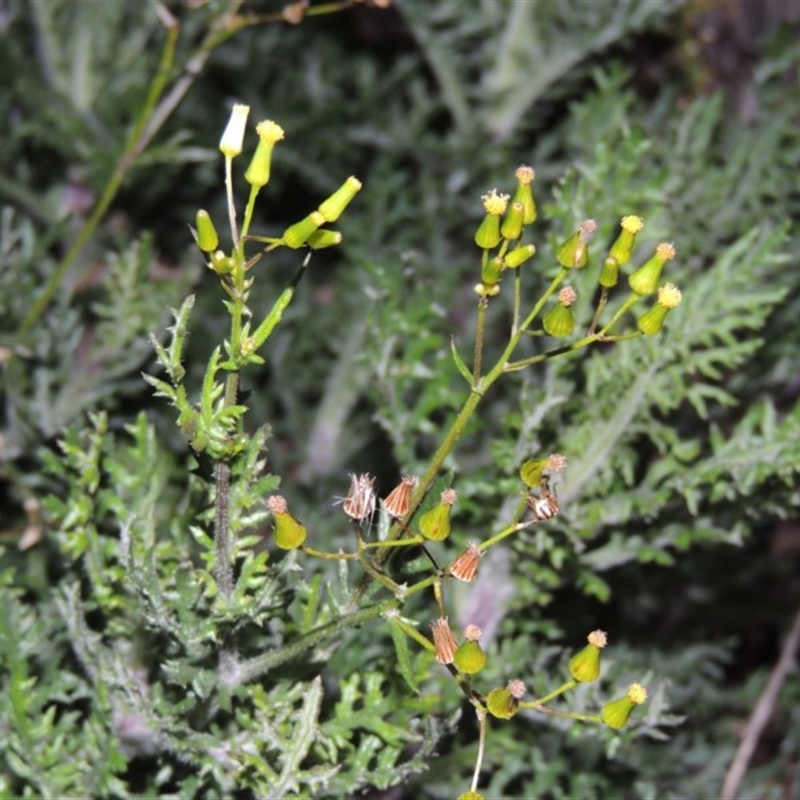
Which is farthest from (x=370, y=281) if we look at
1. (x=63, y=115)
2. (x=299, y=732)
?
(x=299, y=732)

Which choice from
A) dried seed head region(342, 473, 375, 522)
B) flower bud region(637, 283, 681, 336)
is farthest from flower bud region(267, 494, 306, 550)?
flower bud region(637, 283, 681, 336)

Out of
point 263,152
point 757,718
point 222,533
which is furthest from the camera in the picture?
point 757,718

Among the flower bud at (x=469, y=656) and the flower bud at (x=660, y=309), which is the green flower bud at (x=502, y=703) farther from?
the flower bud at (x=660, y=309)

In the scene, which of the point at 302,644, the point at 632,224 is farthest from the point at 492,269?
the point at 302,644

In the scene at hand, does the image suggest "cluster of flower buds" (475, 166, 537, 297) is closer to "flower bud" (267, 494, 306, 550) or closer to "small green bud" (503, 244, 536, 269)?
"small green bud" (503, 244, 536, 269)

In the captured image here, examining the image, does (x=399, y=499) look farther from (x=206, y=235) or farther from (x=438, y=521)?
(x=206, y=235)

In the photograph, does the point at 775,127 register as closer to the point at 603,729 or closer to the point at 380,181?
the point at 380,181
